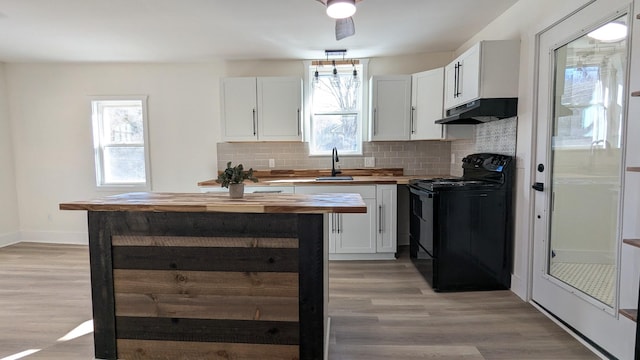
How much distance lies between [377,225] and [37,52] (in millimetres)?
4596

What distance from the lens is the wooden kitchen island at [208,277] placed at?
1750 mm

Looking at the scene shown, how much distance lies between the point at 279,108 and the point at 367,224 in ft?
5.81

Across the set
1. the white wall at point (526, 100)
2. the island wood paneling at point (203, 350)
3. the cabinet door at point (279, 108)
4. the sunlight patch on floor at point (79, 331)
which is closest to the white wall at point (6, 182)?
the sunlight patch on floor at point (79, 331)

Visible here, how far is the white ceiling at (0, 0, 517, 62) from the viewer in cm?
271

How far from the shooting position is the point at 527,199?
2.59 metres

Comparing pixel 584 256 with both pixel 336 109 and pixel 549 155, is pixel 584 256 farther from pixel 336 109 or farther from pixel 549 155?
pixel 336 109

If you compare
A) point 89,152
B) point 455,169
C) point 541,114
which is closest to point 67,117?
point 89,152

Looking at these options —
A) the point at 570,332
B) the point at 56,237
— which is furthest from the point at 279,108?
the point at 56,237

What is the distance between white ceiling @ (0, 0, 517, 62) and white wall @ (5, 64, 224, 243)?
0.23 metres

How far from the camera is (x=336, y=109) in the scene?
4.25 meters

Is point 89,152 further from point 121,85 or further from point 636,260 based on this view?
point 636,260

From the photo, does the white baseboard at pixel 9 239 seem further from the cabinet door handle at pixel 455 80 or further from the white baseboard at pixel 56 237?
the cabinet door handle at pixel 455 80

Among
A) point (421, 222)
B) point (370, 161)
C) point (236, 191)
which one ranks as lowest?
point (421, 222)

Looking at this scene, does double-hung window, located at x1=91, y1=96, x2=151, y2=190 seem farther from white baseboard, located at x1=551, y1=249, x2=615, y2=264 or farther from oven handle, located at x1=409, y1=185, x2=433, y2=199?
white baseboard, located at x1=551, y1=249, x2=615, y2=264
